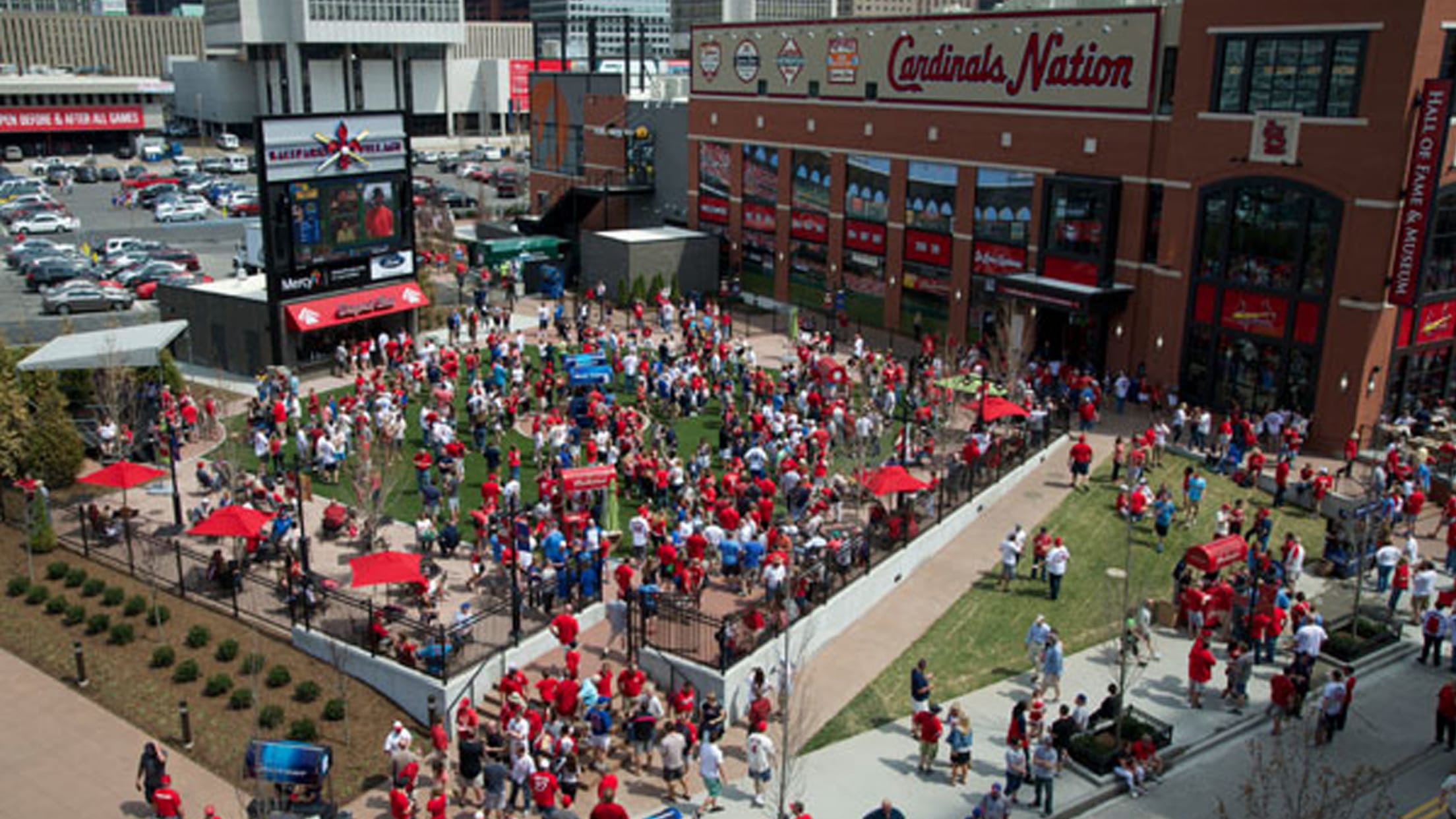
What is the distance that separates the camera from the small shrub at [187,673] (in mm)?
22422

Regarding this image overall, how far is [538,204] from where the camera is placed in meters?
72.0

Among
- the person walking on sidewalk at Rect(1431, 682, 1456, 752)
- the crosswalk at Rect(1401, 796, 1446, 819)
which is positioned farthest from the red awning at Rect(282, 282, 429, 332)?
the crosswalk at Rect(1401, 796, 1446, 819)

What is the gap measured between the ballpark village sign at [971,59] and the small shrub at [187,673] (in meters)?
31.1

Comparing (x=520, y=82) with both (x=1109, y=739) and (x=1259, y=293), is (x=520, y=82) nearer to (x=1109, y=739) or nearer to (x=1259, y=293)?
(x=1259, y=293)

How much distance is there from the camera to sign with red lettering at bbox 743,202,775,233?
5516cm

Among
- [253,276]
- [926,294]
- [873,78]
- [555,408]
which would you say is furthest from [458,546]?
[873,78]

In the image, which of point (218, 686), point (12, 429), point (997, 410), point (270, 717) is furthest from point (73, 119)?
point (270, 717)

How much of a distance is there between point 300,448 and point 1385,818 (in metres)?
25.4

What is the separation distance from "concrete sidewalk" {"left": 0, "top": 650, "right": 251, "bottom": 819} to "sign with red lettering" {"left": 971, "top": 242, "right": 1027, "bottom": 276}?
31.8 meters

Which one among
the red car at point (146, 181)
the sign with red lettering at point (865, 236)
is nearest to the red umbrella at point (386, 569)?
the sign with red lettering at point (865, 236)

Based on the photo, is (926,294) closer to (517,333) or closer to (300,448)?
(517,333)

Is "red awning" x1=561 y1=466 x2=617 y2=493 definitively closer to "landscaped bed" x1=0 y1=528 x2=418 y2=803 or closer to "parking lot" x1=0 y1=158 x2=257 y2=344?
"landscaped bed" x1=0 y1=528 x2=418 y2=803

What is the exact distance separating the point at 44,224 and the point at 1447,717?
74.4m

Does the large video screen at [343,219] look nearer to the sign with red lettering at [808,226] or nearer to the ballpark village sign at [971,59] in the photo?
the sign with red lettering at [808,226]
